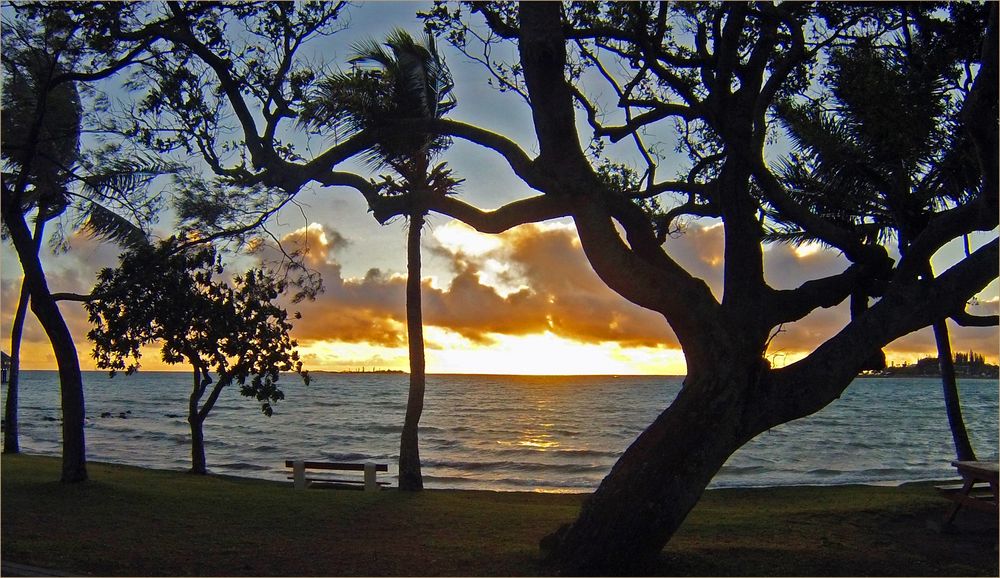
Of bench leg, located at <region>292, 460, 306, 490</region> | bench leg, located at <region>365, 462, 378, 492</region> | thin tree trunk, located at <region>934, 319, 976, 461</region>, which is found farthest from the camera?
bench leg, located at <region>292, 460, 306, 490</region>

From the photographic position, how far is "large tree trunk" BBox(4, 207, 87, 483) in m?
13.2

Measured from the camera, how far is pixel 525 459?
34.8 m

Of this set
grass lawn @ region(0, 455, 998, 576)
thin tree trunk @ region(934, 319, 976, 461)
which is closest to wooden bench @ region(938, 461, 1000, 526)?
grass lawn @ region(0, 455, 998, 576)

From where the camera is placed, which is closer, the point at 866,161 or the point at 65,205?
the point at 866,161

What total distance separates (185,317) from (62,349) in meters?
3.48

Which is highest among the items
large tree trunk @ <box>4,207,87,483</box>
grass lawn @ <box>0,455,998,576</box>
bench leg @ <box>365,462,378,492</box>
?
large tree trunk @ <box>4,207,87,483</box>

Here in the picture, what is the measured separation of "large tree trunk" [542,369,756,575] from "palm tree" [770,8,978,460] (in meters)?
2.30

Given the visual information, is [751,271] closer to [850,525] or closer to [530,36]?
[530,36]

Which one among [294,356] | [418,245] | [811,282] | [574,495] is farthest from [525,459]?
[811,282]

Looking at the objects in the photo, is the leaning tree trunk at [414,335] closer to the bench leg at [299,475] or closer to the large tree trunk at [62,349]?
the bench leg at [299,475]

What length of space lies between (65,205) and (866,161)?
14276 millimetres

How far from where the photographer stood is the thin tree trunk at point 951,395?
51.2 ft

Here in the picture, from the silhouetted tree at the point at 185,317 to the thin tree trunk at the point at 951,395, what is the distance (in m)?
12.6

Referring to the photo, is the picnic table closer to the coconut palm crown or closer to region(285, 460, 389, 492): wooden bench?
the coconut palm crown
